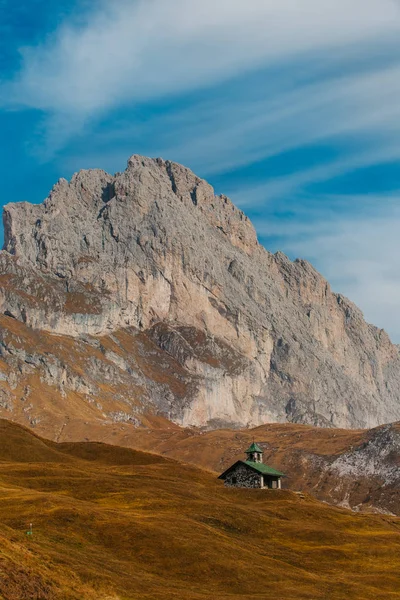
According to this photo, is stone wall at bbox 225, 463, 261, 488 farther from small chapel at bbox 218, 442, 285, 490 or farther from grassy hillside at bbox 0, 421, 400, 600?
grassy hillside at bbox 0, 421, 400, 600

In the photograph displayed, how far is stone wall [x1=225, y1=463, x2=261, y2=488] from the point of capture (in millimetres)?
146875

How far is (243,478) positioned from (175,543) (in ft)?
222

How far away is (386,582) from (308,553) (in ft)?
40.2

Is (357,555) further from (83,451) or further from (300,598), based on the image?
(83,451)

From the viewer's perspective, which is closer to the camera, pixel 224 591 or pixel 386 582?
pixel 224 591

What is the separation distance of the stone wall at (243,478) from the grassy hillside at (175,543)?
33.1 ft

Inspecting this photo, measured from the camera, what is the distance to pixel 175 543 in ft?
268

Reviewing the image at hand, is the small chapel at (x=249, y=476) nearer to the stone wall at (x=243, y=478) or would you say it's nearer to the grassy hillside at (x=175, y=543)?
the stone wall at (x=243, y=478)

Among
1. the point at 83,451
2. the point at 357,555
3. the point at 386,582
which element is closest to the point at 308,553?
the point at 357,555

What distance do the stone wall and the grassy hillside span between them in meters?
10.1

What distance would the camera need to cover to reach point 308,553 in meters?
93.9

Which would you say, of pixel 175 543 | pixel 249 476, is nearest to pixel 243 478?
pixel 249 476

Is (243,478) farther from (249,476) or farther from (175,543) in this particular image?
(175,543)

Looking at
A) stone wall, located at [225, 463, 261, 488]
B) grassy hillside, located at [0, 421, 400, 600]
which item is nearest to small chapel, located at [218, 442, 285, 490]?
stone wall, located at [225, 463, 261, 488]
